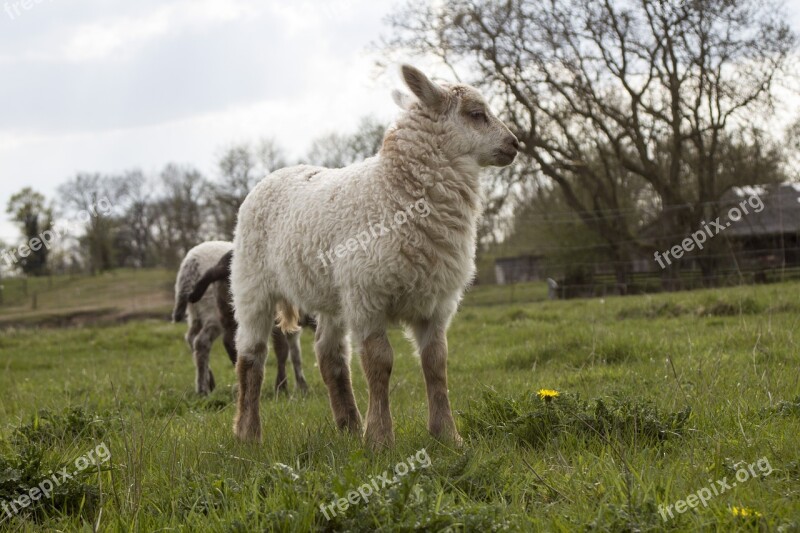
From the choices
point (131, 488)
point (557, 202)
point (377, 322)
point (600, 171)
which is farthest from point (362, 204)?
point (557, 202)

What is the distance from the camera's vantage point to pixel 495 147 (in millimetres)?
4570

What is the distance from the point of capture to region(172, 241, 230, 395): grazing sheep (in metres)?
8.09

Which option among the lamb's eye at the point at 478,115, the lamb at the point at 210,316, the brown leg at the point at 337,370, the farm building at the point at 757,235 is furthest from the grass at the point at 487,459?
the farm building at the point at 757,235

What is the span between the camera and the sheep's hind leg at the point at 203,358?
313 inches

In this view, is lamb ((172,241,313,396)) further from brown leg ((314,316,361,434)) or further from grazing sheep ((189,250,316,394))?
brown leg ((314,316,361,434))

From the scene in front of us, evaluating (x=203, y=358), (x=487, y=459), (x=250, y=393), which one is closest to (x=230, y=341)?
(x=203, y=358)

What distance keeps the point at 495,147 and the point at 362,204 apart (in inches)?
37.9

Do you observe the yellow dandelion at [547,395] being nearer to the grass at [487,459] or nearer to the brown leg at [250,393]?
the grass at [487,459]

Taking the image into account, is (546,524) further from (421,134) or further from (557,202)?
(557,202)

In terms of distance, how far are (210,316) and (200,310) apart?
24 cm

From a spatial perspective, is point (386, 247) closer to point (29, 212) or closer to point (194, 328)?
point (194, 328)

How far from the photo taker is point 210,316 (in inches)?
337

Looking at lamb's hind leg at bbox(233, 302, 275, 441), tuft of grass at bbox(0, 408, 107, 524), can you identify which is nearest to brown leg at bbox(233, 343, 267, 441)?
lamb's hind leg at bbox(233, 302, 275, 441)

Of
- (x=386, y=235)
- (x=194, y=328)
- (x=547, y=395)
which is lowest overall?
(x=547, y=395)
